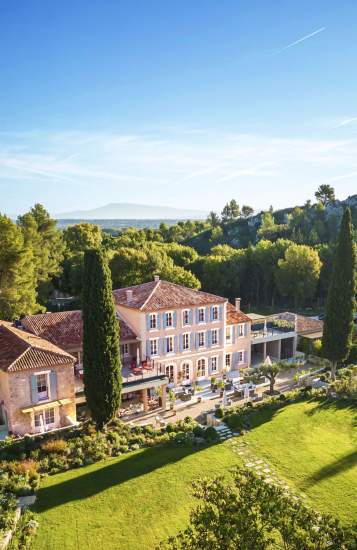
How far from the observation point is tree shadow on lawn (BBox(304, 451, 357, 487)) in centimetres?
1986

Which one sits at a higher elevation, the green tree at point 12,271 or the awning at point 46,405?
the green tree at point 12,271

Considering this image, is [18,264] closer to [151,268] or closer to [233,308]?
[233,308]

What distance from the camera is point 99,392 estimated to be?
2327 cm

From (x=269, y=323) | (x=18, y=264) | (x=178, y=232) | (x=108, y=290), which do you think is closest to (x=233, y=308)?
(x=269, y=323)

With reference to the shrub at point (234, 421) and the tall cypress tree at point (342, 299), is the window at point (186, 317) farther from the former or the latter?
the tall cypress tree at point (342, 299)

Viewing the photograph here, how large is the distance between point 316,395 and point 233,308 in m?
10.6

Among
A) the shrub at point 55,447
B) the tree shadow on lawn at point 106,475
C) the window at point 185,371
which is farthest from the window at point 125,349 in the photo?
the shrub at point 55,447

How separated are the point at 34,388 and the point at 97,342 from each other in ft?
13.7

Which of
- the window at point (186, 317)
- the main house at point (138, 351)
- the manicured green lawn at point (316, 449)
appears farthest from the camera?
the window at point (186, 317)

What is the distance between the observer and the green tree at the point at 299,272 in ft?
211

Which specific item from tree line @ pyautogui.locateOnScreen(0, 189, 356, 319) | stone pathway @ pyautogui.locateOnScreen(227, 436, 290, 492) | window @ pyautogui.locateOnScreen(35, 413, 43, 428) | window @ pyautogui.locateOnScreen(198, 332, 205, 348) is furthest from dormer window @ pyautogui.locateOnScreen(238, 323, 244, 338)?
window @ pyautogui.locateOnScreen(35, 413, 43, 428)

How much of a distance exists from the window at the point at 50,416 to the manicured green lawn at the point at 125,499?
169 inches

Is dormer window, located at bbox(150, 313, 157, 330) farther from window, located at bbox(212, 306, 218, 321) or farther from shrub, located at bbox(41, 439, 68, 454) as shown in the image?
shrub, located at bbox(41, 439, 68, 454)

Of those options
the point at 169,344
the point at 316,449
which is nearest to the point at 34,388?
the point at 169,344
